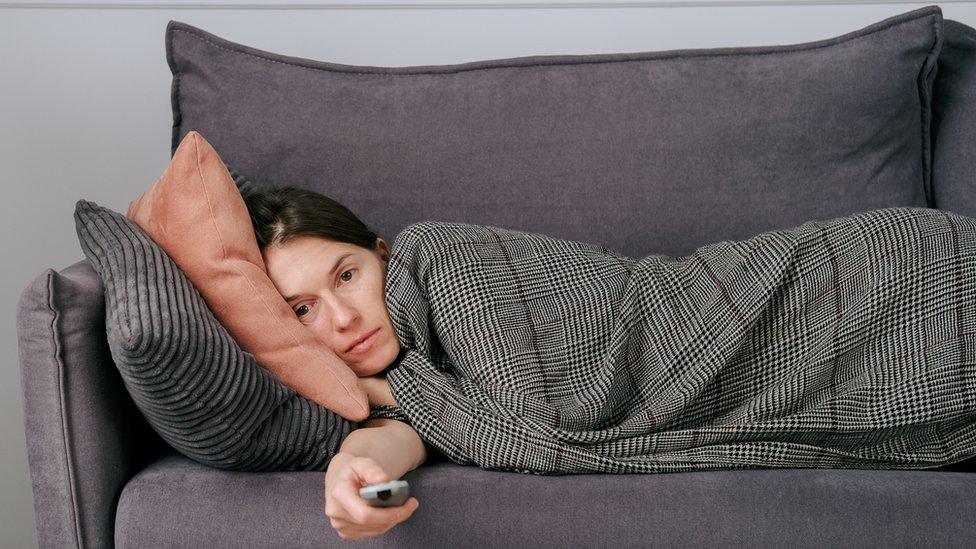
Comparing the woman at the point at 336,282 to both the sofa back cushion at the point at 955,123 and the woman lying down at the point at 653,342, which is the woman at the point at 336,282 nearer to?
Answer: the woman lying down at the point at 653,342

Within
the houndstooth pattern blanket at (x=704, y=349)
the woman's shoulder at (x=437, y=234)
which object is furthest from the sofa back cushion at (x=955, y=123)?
the woman's shoulder at (x=437, y=234)

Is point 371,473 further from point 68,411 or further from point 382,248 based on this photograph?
point 382,248

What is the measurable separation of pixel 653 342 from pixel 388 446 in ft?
1.25

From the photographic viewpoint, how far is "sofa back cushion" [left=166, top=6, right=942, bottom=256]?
1.38 metres

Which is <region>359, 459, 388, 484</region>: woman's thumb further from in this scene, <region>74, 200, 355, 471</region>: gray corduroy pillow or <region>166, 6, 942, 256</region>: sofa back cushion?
<region>166, 6, 942, 256</region>: sofa back cushion

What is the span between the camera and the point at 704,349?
111 centimetres

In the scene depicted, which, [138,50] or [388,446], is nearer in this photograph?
[388,446]

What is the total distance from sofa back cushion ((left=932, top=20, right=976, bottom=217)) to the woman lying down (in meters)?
0.30

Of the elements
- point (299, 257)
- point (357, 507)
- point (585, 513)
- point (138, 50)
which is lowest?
point (585, 513)

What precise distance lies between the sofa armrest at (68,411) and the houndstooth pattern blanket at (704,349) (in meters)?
0.33

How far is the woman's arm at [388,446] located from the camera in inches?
37.3

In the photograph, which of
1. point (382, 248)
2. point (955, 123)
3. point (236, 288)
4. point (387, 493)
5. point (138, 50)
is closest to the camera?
point (387, 493)

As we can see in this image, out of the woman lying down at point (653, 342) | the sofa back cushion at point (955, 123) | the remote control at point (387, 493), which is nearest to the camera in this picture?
the remote control at point (387, 493)

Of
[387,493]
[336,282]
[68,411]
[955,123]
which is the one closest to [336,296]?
[336,282]
